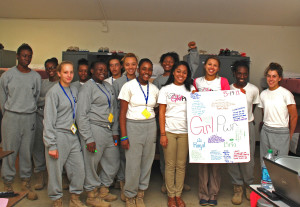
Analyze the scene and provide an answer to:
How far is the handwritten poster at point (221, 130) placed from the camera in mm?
2639

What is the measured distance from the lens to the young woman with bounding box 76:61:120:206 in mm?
2617

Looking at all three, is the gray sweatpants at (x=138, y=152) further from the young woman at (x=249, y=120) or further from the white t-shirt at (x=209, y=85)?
the young woman at (x=249, y=120)

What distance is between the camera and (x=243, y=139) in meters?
2.64

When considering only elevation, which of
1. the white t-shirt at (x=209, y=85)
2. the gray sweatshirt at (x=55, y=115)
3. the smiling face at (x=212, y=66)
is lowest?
the gray sweatshirt at (x=55, y=115)

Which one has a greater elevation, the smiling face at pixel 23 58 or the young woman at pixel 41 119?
the smiling face at pixel 23 58

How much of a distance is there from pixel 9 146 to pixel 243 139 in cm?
253

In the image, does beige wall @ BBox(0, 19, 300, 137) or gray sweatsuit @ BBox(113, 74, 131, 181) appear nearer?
gray sweatsuit @ BBox(113, 74, 131, 181)

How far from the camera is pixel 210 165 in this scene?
2.91 m

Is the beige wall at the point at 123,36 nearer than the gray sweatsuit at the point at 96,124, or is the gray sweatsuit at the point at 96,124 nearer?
the gray sweatsuit at the point at 96,124

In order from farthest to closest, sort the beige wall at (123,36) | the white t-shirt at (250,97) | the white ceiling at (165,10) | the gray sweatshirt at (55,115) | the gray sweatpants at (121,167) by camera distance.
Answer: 1. the beige wall at (123,36)
2. the white ceiling at (165,10)
3. the gray sweatpants at (121,167)
4. the white t-shirt at (250,97)
5. the gray sweatshirt at (55,115)

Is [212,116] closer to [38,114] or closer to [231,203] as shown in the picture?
[231,203]

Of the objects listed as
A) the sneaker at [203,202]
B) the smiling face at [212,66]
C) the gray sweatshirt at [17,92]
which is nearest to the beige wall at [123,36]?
the gray sweatshirt at [17,92]

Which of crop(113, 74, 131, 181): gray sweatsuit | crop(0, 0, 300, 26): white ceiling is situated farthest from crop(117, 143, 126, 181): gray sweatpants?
crop(0, 0, 300, 26): white ceiling

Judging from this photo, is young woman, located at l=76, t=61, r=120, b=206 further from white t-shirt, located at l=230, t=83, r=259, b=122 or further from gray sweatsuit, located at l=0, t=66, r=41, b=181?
white t-shirt, located at l=230, t=83, r=259, b=122
